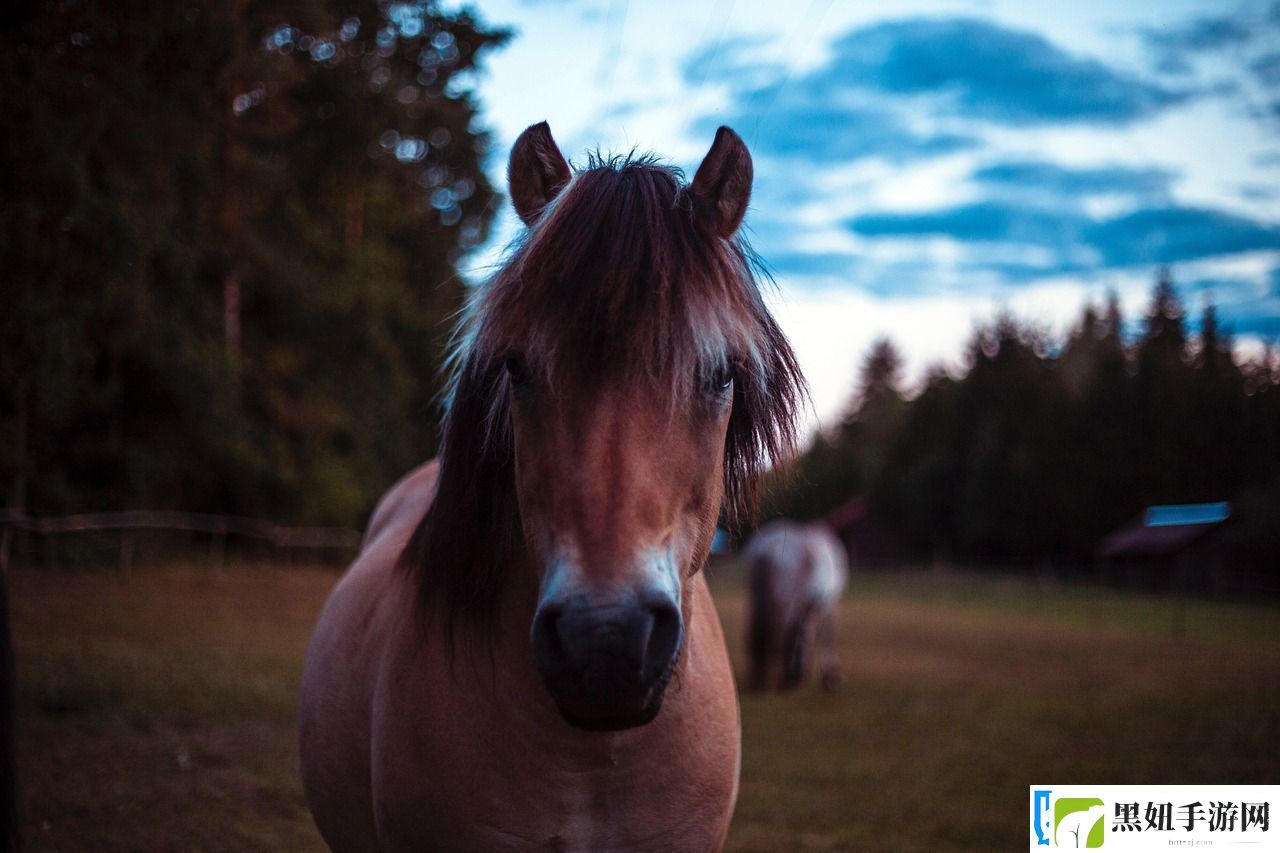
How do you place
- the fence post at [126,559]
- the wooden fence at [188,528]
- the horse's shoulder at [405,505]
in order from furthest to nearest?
the fence post at [126,559], the wooden fence at [188,528], the horse's shoulder at [405,505]

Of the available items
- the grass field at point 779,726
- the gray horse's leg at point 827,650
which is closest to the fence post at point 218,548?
the grass field at point 779,726

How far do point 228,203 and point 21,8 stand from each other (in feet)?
25.5

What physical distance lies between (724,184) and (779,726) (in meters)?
7.47

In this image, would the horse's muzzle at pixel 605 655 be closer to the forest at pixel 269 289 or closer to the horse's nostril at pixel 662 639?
the horse's nostril at pixel 662 639

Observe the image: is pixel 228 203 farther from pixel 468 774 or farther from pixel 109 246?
pixel 468 774

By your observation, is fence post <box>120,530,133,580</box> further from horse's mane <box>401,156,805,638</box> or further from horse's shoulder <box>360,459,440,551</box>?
horse's mane <box>401,156,805,638</box>

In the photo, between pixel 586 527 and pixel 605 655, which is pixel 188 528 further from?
pixel 605 655

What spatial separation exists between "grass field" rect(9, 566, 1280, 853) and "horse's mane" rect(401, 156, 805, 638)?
3.00 meters

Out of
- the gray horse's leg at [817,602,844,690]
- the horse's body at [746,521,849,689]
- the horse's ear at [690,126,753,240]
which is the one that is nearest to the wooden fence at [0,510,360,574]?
the horse's body at [746,521,849,689]

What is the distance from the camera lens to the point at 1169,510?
55.8 feet

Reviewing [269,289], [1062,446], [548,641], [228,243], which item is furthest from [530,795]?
[1062,446]

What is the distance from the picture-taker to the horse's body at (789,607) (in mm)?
10625

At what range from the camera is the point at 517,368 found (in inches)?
70.2

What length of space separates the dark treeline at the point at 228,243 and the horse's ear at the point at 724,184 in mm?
11537
